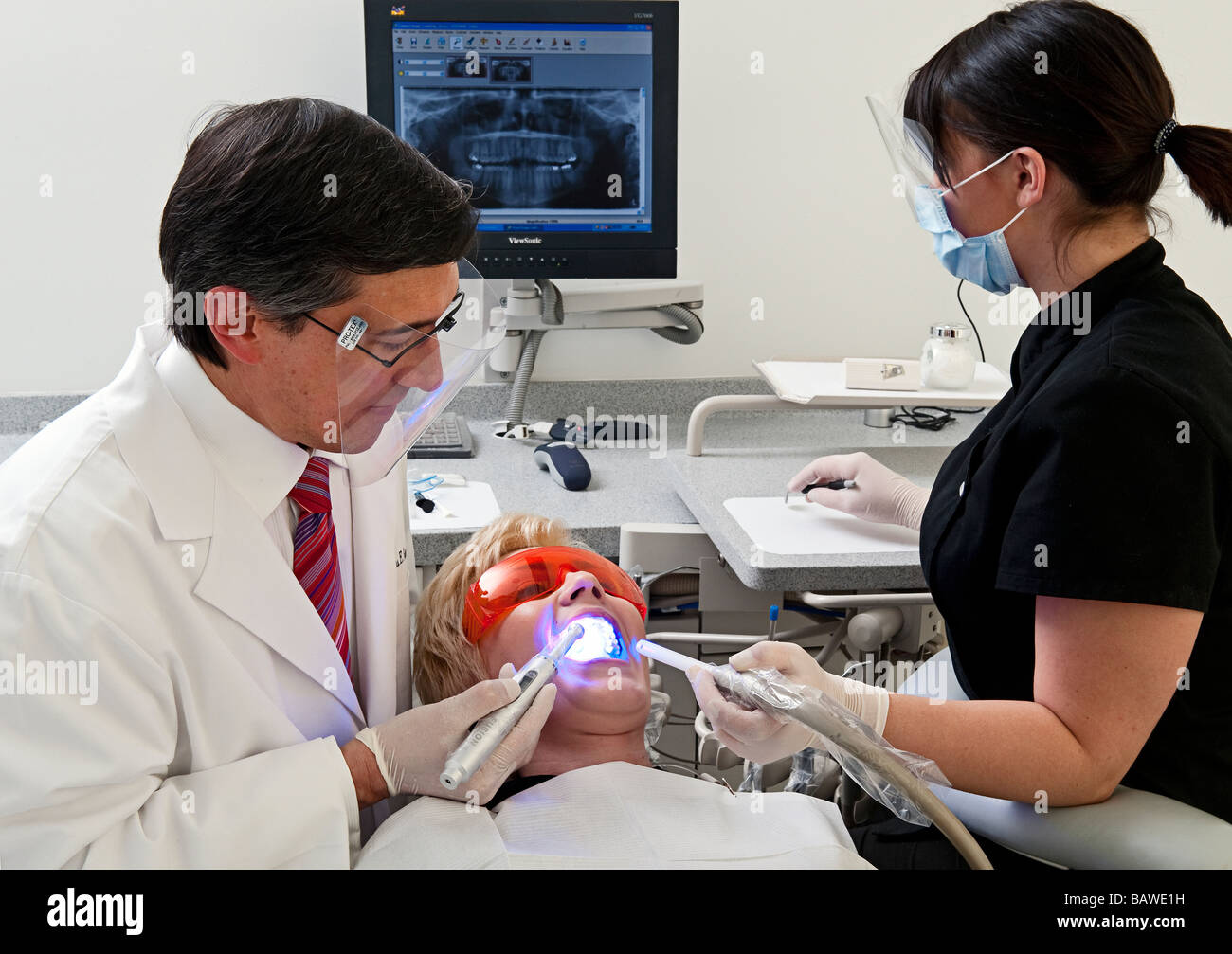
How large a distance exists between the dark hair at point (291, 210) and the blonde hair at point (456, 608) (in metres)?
0.54

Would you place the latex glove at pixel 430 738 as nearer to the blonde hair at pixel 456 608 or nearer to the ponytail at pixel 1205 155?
the blonde hair at pixel 456 608

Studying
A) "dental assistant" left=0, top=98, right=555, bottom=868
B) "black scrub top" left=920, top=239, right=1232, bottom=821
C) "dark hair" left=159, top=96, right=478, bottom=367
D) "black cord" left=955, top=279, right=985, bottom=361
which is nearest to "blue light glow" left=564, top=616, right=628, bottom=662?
"dental assistant" left=0, top=98, right=555, bottom=868

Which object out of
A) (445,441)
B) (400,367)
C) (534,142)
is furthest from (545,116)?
(400,367)

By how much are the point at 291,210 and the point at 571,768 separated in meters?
0.80

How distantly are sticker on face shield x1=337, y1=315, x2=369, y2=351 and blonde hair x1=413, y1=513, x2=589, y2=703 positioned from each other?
0.51 metres

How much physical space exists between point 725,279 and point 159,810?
1.86 m

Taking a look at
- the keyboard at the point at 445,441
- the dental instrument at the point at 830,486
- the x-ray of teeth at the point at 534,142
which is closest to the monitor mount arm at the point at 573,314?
the keyboard at the point at 445,441

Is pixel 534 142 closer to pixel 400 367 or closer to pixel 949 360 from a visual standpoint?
pixel 949 360

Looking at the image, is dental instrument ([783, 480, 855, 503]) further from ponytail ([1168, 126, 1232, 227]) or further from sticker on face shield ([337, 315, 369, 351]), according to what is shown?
sticker on face shield ([337, 315, 369, 351])

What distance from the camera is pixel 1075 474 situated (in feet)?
4.00

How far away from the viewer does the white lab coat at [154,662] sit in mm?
1089

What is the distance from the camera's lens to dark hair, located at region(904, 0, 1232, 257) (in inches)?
51.5
